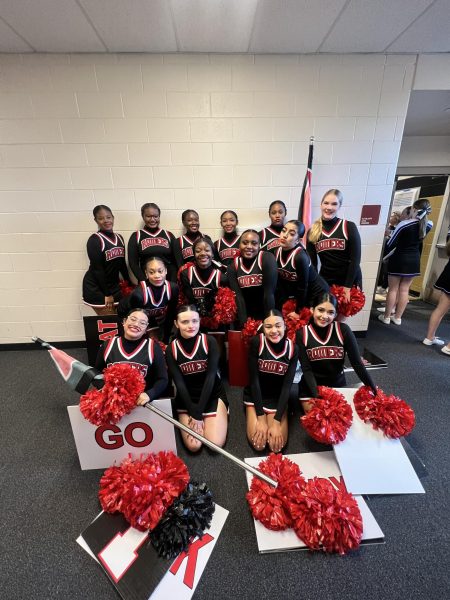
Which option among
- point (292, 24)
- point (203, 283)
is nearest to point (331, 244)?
point (203, 283)

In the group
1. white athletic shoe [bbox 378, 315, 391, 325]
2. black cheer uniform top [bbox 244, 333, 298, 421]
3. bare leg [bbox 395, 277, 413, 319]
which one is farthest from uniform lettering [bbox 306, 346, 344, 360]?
bare leg [bbox 395, 277, 413, 319]

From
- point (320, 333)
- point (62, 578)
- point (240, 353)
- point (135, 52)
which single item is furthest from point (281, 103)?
point (62, 578)

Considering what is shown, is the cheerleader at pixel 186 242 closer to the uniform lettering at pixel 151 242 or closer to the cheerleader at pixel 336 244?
the uniform lettering at pixel 151 242

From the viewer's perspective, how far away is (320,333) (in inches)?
74.0

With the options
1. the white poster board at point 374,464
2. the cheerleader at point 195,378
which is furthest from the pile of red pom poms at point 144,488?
the white poster board at point 374,464

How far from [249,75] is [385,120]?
4.63ft

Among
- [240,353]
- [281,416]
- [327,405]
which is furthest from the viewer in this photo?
[240,353]

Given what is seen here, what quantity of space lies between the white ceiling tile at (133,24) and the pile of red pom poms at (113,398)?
8.05ft

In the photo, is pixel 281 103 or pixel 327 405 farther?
pixel 281 103

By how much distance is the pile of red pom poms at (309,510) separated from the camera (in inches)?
46.1

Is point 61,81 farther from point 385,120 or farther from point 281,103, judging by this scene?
point 385,120

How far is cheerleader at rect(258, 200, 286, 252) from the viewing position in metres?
2.55

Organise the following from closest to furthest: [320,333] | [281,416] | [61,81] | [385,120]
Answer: [281,416] → [320,333] → [61,81] → [385,120]

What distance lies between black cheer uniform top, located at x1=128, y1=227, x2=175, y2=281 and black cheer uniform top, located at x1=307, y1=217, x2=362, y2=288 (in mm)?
1409
